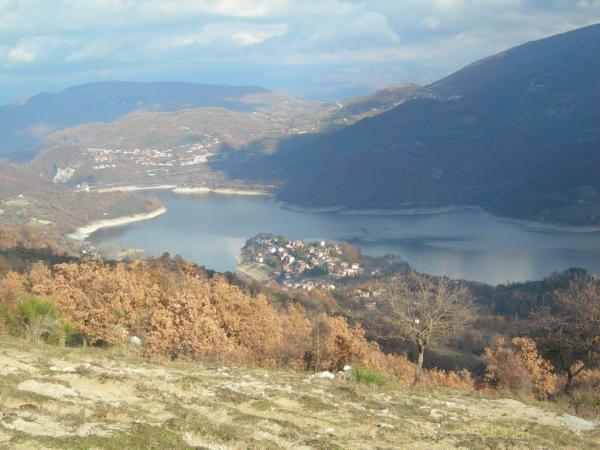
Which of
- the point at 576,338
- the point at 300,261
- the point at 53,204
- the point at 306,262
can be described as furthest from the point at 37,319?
the point at 53,204

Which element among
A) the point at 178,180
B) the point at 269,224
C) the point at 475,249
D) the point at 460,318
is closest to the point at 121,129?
the point at 178,180

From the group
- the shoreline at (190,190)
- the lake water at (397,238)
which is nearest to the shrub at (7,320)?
the lake water at (397,238)

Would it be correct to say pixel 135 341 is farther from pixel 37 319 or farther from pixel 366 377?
pixel 366 377

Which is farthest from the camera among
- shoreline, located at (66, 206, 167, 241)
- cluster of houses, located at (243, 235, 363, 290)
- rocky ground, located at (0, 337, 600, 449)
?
shoreline, located at (66, 206, 167, 241)

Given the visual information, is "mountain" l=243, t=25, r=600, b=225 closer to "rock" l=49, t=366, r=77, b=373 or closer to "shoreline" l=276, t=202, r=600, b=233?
"shoreline" l=276, t=202, r=600, b=233

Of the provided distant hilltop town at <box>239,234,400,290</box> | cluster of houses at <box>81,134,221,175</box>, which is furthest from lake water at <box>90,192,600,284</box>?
cluster of houses at <box>81,134,221,175</box>

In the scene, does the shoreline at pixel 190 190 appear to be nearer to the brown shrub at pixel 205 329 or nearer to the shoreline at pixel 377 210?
the shoreline at pixel 377 210
